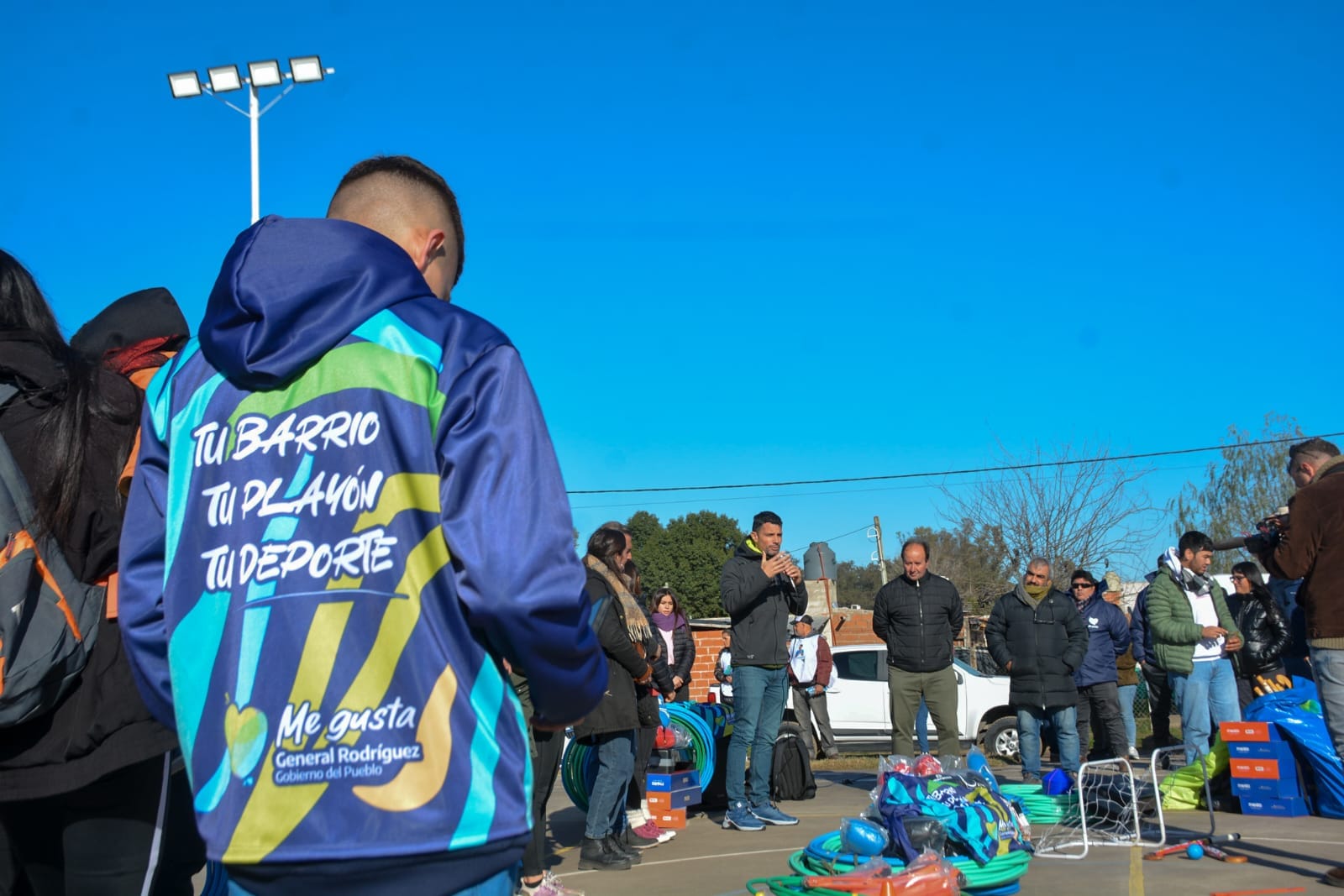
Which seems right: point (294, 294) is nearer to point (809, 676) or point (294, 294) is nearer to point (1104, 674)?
point (1104, 674)

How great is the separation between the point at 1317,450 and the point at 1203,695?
474cm

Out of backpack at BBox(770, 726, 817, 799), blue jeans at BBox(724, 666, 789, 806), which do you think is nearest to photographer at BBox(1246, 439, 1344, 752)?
blue jeans at BBox(724, 666, 789, 806)

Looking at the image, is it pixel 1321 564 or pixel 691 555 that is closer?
pixel 1321 564

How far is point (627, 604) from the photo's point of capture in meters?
7.07

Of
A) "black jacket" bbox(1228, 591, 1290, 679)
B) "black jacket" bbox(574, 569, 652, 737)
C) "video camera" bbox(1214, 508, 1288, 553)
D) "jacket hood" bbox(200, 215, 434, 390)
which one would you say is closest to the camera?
"jacket hood" bbox(200, 215, 434, 390)

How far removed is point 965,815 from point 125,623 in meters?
5.03

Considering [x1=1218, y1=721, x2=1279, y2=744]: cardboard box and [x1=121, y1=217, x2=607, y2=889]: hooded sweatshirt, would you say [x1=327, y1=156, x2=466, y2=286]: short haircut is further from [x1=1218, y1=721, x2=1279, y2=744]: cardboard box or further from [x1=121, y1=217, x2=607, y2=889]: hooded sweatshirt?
[x1=1218, y1=721, x2=1279, y2=744]: cardboard box

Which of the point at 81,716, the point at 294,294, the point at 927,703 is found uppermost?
the point at 294,294

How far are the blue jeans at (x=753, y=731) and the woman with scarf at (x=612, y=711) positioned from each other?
134 cm

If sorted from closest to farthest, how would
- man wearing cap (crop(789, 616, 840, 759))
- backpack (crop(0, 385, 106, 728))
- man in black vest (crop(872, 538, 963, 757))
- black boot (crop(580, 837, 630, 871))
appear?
backpack (crop(0, 385, 106, 728)) < black boot (crop(580, 837, 630, 871)) < man in black vest (crop(872, 538, 963, 757)) < man wearing cap (crop(789, 616, 840, 759))

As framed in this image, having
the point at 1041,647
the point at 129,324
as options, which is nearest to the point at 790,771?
the point at 1041,647

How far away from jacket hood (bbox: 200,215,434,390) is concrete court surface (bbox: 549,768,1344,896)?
494 cm

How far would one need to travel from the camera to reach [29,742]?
2.34 m

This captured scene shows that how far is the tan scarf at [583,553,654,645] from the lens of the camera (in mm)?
7016
